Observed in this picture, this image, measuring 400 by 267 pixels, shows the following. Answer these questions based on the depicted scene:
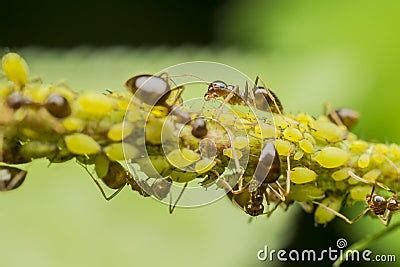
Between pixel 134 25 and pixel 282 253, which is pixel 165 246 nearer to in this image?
pixel 282 253

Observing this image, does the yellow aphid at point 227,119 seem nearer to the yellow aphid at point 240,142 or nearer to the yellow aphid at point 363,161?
the yellow aphid at point 240,142

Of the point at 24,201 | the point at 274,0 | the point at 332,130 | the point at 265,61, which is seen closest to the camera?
the point at 332,130

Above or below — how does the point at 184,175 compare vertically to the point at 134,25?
above

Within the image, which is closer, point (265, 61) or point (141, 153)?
point (141, 153)

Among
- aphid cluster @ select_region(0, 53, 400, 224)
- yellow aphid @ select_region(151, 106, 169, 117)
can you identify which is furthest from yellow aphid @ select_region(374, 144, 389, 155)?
yellow aphid @ select_region(151, 106, 169, 117)

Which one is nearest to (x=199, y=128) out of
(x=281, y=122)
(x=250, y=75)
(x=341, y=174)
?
(x=281, y=122)

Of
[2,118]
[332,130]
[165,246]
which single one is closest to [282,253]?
[165,246]

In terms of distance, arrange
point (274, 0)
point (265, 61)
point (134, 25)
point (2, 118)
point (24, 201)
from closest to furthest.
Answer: point (2, 118), point (24, 201), point (265, 61), point (274, 0), point (134, 25)
